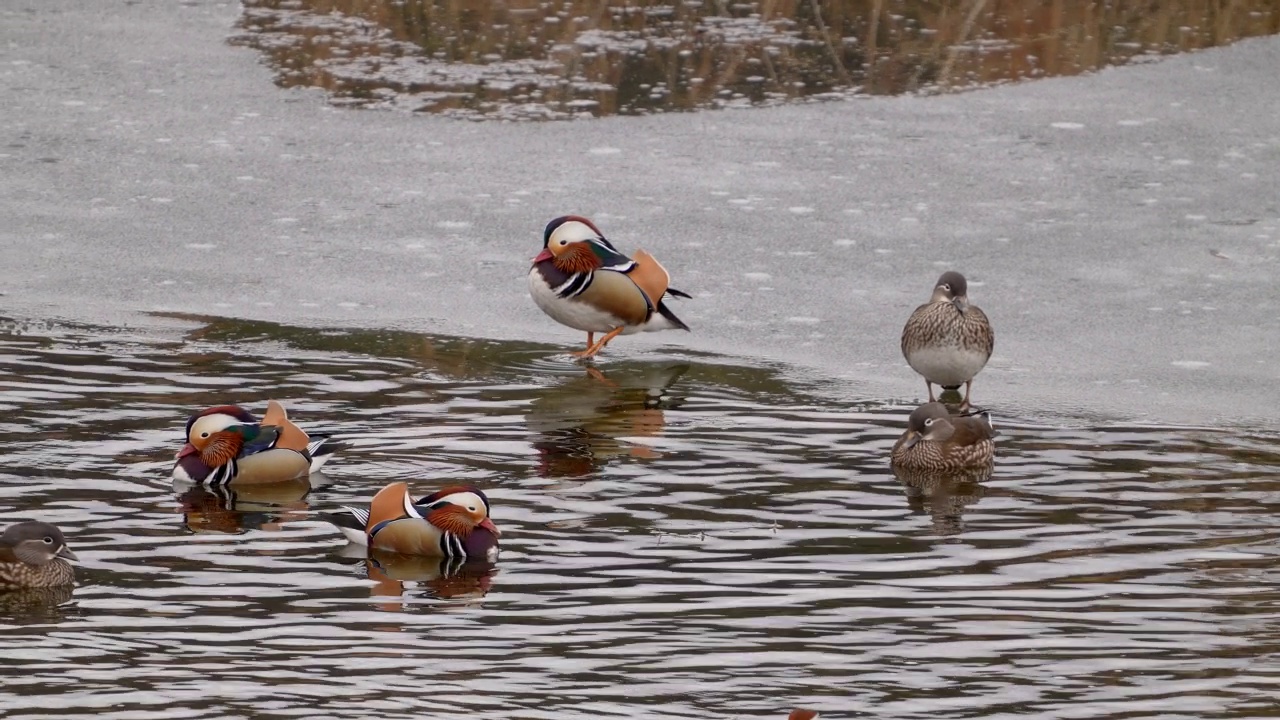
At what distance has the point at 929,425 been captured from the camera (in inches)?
337

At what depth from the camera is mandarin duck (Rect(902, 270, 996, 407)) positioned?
9.43 metres

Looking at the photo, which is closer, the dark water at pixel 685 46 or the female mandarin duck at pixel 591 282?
the female mandarin duck at pixel 591 282

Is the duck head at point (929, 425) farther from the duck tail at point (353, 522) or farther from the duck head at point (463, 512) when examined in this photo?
the duck tail at point (353, 522)

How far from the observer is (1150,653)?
20.4ft

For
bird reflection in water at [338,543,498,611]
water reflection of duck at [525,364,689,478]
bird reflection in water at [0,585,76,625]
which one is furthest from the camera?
water reflection of duck at [525,364,689,478]

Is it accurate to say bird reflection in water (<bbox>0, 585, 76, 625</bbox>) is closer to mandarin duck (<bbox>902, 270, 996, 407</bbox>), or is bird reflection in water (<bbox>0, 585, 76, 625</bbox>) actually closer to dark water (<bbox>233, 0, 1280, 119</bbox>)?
mandarin duck (<bbox>902, 270, 996, 407</bbox>)

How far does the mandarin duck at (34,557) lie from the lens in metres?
6.73

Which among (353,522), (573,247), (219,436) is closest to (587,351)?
(573,247)

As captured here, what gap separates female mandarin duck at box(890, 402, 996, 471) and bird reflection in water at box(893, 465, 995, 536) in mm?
28

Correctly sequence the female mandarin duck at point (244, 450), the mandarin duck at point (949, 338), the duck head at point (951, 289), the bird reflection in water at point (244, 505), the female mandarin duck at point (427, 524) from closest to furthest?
1. the female mandarin duck at point (427, 524)
2. the bird reflection in water at point (244, 505)
3. the female mandarin duck at point (244, 450)
4. the mandarin duck at point (949, 338)
5. the duck head at point (951, 289)

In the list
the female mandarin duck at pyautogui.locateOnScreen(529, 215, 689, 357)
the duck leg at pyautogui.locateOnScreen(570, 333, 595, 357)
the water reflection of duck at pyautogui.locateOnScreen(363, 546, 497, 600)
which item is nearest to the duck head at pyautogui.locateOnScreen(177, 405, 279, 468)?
the water reflection of duck at pyautogui.locateOnScreen(363, 546, 497, 600)

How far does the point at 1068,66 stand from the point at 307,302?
6890 millimetres

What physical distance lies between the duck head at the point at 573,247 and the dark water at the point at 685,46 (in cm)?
370

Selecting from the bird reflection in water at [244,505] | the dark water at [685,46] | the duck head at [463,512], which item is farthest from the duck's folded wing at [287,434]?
the dark water at [685,46]
